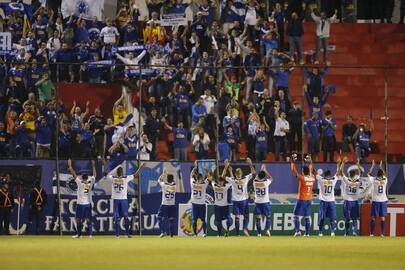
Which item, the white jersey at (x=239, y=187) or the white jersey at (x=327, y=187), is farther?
the white jersey at (x=327, y=187)

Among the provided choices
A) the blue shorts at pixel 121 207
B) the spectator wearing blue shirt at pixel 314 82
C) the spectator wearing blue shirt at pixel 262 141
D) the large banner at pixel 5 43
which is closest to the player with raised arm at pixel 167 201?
the blue shorts at pixel 121 207

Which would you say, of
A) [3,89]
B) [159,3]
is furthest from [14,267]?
[159,3]

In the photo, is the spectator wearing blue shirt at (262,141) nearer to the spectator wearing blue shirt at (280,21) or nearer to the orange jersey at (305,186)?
the orange jersey at (305,186)

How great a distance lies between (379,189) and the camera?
3081 cm

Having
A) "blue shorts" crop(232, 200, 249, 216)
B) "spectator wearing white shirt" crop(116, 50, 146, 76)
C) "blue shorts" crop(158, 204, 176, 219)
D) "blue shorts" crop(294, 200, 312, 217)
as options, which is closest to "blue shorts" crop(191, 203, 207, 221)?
"blue shorts" crop(158, 204, 176, 219)

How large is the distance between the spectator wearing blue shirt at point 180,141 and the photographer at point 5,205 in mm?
5396

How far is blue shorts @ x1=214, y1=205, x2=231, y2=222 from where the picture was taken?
30.8 meters

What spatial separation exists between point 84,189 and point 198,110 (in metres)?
4.39

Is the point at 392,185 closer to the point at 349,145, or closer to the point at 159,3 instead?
the point at 349,145

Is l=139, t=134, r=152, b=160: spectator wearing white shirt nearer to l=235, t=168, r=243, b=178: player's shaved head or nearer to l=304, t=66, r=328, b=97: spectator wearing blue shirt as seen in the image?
l=235, t=168, r=243, b=178: player's shaved head

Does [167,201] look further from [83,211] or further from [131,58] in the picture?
[131,58]

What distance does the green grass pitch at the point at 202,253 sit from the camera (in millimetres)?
19641

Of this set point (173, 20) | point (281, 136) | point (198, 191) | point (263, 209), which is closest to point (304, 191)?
point (263, 209)

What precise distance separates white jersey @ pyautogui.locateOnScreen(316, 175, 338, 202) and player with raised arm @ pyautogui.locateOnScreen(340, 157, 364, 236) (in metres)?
0.41
